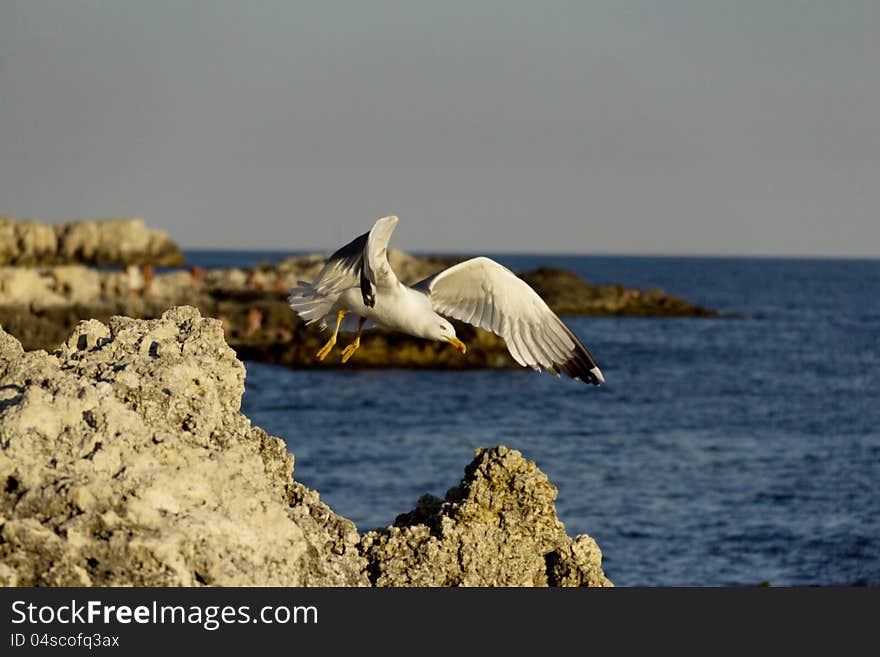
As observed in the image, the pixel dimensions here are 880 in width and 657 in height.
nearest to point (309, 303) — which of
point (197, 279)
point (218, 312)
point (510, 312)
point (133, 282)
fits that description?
point (510, 312)

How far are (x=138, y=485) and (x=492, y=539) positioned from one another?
2046mm

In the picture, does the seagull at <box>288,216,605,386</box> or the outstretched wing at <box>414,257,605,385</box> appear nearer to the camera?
the seagull at <box>288,216,605,386</box>

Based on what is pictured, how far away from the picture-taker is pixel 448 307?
8.30 metres

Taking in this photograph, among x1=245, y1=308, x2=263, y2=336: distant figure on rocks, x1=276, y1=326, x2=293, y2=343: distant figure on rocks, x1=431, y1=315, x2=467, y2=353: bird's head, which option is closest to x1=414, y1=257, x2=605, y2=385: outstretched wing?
x1=431, y1=315, x2=467, y2=353: bird's head

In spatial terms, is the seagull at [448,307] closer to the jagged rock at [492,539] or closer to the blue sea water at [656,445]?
the jagged rock at [492,539]

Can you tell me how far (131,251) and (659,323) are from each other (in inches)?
2728

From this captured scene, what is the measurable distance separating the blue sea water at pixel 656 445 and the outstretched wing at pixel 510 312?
978 cm

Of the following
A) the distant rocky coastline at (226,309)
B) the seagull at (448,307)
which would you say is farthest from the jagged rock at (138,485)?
the distant rocky coastline at (226,309)

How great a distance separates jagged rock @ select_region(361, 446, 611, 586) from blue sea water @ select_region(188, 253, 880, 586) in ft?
37.4

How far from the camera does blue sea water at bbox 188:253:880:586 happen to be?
796 inches

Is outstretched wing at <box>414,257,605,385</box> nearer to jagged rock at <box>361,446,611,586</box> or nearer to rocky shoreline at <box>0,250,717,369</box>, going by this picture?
jagged rock at <box>361,446,611,586</box>

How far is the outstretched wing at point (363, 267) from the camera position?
6859mm

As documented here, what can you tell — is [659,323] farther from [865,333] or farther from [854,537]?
[854,537]

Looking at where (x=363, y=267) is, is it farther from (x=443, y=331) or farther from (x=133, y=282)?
(x=133, y=282)
